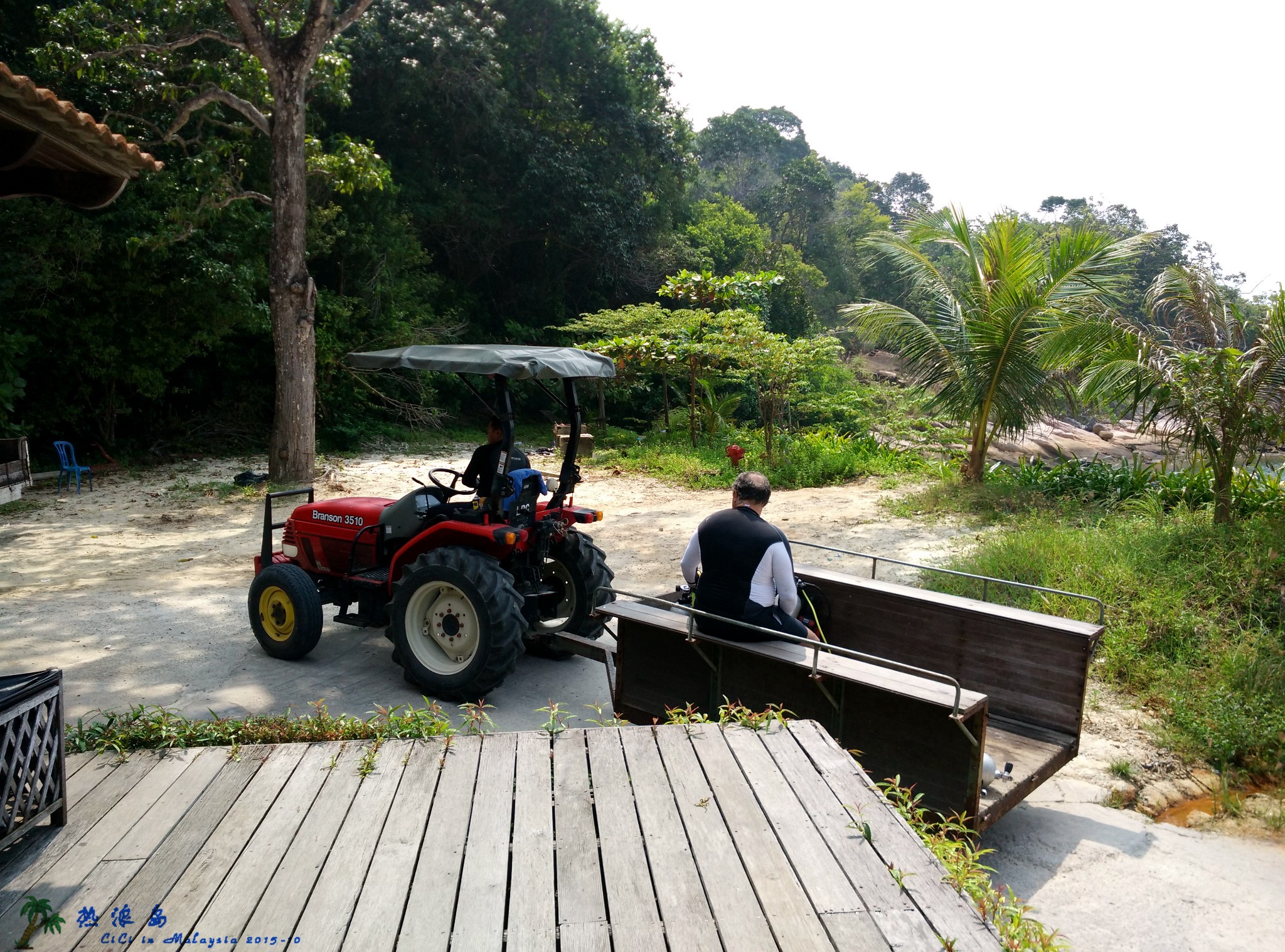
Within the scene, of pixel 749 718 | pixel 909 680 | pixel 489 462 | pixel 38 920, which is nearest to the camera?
pixel 38 920

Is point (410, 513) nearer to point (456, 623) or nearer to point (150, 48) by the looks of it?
point (456, 623)

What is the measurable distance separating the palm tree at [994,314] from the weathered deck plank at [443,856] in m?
9.39

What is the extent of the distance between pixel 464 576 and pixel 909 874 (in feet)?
10.7

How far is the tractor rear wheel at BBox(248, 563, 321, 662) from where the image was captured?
584 cm

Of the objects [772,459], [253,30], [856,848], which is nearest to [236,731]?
[856,848]

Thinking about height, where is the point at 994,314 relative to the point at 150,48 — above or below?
below

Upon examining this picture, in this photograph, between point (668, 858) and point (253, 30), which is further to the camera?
point (253, 30)

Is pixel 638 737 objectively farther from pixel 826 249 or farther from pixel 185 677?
pixel 826 249

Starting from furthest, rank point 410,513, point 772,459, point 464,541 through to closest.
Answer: point 772,459
point 410,513
point 464,541

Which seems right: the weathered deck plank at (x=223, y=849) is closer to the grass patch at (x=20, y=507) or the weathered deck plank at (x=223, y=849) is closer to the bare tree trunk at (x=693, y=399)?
the grass patch at (x=20, y=507)

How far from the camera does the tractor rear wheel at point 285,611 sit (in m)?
5.84

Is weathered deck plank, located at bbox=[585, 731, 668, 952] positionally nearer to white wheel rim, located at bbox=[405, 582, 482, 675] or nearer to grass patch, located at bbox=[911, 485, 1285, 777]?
white wheel rim, located at bbox=[405, 582, 482, 675]

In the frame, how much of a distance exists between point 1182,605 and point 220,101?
13.1m

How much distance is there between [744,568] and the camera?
14.0ft
